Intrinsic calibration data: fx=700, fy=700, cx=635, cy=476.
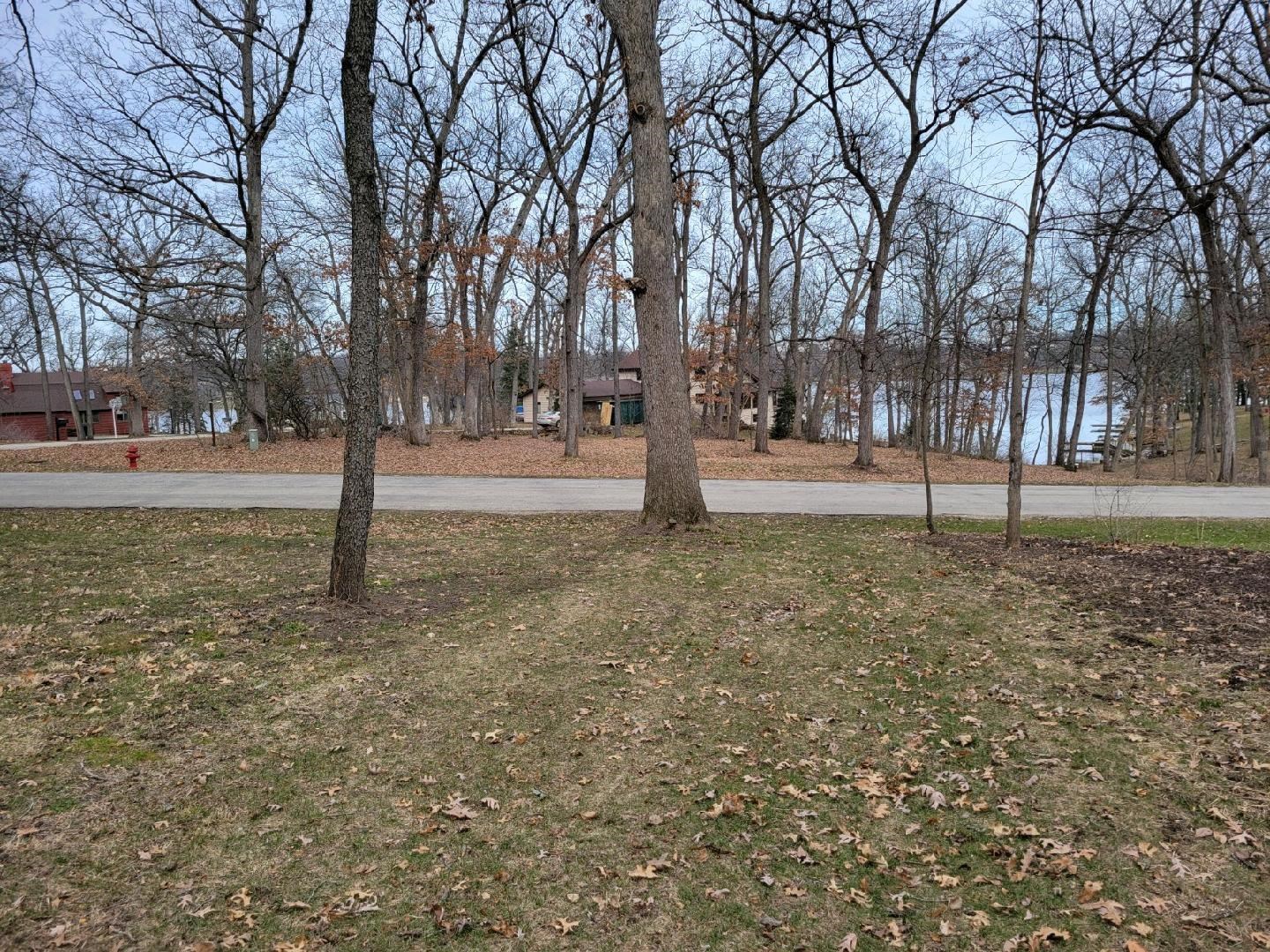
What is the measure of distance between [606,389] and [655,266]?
1988 inches

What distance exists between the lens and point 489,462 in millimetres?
19750

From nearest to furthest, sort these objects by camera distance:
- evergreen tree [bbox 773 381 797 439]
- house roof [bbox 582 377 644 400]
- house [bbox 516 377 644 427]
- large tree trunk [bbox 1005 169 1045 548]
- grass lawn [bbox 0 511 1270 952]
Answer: grass lawn [bbox 0 511 1270 952] → large tree trunk [bbox 1005 169 1045 548] → evergreen tree [bbox 773 381 797 439] → house [bbox 516 377 644 427] → house roof [bbox 582 377 644 400]

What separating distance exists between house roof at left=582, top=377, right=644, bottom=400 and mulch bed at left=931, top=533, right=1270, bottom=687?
1771 inches

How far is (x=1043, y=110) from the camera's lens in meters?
7.22

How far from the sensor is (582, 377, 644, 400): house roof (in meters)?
53.6

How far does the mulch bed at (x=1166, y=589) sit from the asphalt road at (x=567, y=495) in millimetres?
2914

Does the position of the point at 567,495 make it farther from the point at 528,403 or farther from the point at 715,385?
the point at 528,403

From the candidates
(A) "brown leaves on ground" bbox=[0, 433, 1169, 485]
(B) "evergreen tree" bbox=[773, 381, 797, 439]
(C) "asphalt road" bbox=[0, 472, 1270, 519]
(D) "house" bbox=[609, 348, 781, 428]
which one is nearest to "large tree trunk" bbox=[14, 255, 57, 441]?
(A) "brown leaves on ground" bbox=[0, 433, 1169, 485]

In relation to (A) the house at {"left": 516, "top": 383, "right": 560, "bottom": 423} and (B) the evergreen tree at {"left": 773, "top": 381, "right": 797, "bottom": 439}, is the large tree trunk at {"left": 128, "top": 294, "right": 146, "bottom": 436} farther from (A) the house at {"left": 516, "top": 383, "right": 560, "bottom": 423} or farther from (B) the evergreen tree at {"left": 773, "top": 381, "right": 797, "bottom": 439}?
(A) the house at {"left": 516, "top": 383, "right": 560, "bottom": 423}

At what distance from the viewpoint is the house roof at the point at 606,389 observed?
53.6m

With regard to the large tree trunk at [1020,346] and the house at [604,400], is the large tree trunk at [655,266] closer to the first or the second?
the large tree trunk at [1020,346]

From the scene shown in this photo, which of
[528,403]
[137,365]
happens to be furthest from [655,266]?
[528,403]

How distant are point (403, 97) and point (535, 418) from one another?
59.4 ft

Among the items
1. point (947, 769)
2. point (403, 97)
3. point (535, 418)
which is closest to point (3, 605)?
point (947, 769)
